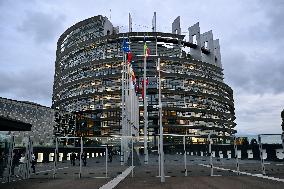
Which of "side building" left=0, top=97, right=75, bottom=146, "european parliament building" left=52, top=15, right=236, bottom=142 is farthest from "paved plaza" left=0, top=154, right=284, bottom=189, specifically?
"european parliament building" left=52, top=15, right=236, bottom=142

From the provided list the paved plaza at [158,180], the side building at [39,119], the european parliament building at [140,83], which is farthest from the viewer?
the european parliament building at [140,83]

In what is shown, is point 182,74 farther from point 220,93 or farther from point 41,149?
point 41,149

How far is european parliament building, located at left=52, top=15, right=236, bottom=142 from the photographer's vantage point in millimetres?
84125

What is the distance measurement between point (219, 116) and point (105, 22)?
48724mm

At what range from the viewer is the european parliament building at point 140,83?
84125 millimetres

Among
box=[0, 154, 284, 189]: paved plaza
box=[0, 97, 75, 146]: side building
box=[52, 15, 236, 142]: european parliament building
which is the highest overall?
box=[52, 15, 236, 142]: european parliament building

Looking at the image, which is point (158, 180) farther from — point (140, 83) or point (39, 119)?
point (140, 83)

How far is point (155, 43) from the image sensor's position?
9281 centimetres

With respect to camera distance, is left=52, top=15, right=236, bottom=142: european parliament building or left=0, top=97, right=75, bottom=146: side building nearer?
left=0, top=97, right=75, bottom=146: side building

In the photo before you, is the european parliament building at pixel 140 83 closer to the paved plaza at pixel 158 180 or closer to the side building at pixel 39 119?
the side building at pixel 39 119

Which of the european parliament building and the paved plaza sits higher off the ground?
the european parliament building

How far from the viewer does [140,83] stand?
3479 inches

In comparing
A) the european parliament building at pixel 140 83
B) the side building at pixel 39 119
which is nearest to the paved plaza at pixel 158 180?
the side building at pixel 39 119

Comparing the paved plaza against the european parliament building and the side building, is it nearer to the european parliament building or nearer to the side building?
the side building
